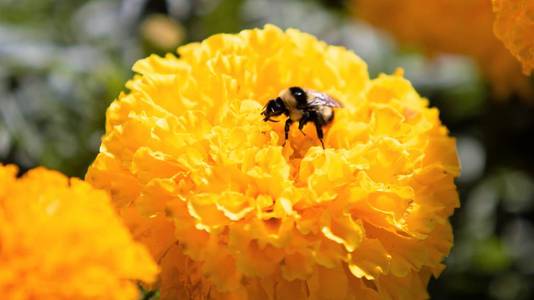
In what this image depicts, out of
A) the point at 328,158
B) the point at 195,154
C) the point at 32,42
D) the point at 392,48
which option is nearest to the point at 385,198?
the point at 328,158

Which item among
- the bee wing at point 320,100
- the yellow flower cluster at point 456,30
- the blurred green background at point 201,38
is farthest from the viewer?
the yellow flower cluster at point 456,30

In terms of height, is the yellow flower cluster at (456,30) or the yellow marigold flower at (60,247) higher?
the yellow marigold flower at (60,247)

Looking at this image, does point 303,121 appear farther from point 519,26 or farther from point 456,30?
point 456,30

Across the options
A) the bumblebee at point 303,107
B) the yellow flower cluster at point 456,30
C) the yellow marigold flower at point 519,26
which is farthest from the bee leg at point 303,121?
the yellow flower cluster at point 456,30

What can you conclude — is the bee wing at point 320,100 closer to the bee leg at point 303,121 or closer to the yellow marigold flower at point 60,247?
the bee leg at point 303,121

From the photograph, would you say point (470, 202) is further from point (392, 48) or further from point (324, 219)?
point (324, 219)

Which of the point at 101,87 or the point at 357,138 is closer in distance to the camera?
the point at 357,138

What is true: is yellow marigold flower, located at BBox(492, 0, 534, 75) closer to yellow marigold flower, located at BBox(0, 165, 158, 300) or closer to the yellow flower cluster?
yellow marigold flower, located at BBox(0, 165, 158, 300)
